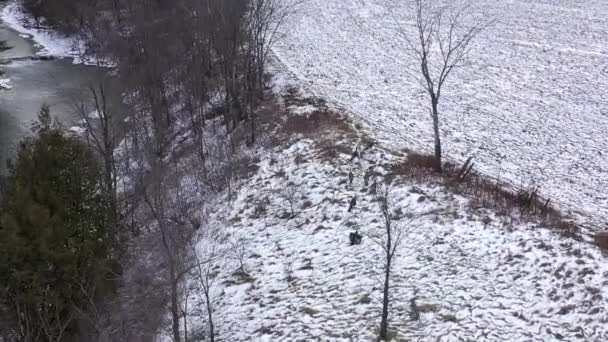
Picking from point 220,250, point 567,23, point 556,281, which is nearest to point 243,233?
point 220,250

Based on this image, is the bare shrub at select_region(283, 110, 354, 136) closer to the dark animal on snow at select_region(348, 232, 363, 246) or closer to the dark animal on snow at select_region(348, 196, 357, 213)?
the dark animal on snow at select_region(348, 196, 357, 213)

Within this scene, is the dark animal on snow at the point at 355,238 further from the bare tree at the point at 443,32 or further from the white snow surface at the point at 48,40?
the white snow surface at the point at 48,40

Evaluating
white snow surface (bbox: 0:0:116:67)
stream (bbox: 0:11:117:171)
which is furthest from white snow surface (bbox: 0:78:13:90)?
white snow surface (bbox: 0:0:116:67)

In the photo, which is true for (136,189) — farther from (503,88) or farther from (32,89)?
(32,89)

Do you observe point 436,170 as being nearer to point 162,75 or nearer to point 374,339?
point 374,339

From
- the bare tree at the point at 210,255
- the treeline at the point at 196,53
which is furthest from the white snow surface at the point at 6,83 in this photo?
the bare tree at the point at 210,255

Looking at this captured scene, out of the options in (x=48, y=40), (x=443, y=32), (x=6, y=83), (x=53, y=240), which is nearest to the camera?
(x=53, y=240)

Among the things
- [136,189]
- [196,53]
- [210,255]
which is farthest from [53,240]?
[196,53]
